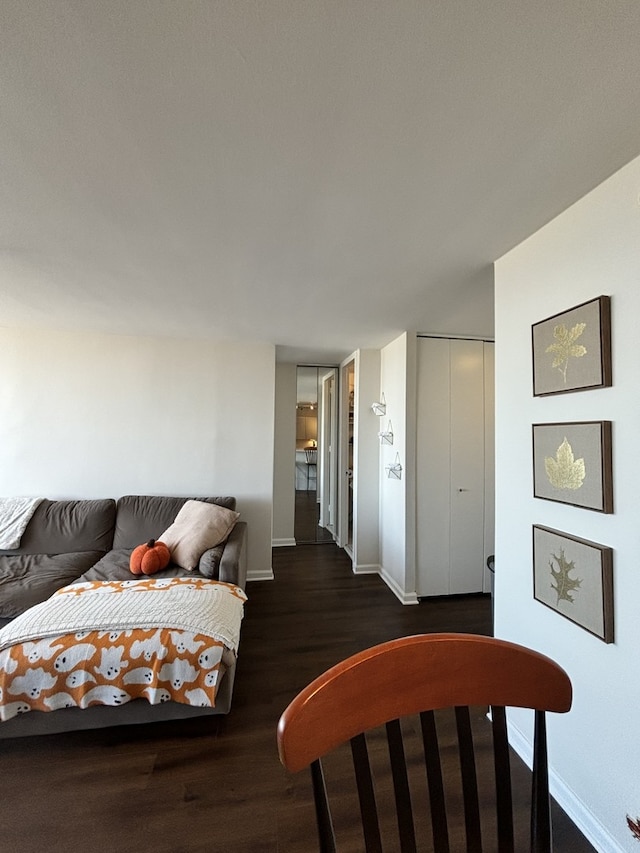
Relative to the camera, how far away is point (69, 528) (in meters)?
3.03

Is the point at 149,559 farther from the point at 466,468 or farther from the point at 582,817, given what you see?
the point at 466,468

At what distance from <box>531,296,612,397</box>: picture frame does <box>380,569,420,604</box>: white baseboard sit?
2269 mm

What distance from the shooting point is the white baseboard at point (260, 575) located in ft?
12.0

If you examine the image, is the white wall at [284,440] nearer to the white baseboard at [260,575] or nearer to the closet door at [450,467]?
the white baseboard at [260,575]

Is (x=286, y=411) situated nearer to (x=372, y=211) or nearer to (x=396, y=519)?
(x=396, y=519)

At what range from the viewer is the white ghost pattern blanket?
1.64 meters

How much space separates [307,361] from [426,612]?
3076mm

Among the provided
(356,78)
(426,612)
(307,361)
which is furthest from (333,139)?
(307,361)

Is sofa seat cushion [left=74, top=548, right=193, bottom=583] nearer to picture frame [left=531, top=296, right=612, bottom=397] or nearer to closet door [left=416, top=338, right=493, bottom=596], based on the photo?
closet door [left=416, top=338, right=493, bottom=596]

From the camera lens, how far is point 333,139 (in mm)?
1171

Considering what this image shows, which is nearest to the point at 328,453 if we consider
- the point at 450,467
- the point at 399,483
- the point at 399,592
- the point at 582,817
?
the point at 399,483

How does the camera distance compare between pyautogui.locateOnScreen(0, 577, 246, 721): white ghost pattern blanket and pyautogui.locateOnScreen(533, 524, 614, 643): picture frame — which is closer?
pyautogui.locateOnScreen(533, 524, 614, 643): picture frame

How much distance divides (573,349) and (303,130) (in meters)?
1.25

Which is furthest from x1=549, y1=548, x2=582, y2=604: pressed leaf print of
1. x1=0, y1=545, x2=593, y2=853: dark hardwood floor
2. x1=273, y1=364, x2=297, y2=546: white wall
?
x1=273, y1=364, x2=297, y2=546: white wall
